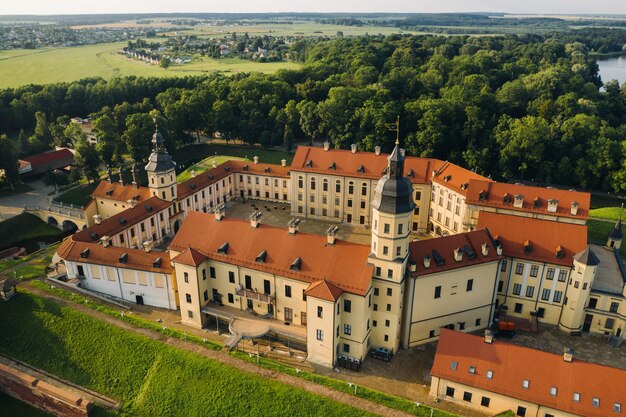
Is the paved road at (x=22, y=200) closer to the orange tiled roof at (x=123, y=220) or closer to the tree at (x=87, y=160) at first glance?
the tree at (x=87, y=160)

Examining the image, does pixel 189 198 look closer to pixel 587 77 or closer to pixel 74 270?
pixel 74 270

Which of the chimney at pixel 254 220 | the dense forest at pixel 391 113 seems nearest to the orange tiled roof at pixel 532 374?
the chimney at pixel 254 220

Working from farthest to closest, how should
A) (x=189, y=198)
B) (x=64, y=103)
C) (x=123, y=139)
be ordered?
(x=64, y=103), (x=123, y=139), (x=189, y=198)

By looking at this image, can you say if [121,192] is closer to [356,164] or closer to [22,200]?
[22,200]

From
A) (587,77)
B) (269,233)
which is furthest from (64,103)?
(587,77)

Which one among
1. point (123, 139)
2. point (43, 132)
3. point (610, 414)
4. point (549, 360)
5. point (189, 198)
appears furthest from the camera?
point (43, 132)

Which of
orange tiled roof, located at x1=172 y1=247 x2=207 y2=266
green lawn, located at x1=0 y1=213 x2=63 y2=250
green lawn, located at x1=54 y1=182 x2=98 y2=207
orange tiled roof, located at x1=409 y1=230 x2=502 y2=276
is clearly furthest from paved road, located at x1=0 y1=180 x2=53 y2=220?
Answer: orange tiled roof, located at x1=409 y1=230 x2=502 y2=276
